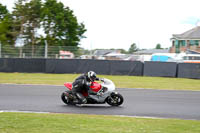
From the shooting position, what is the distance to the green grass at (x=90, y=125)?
630 cm

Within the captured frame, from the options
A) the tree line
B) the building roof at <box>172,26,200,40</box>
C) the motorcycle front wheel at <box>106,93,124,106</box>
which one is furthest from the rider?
the building roof at <box>172,26,200,40</box>

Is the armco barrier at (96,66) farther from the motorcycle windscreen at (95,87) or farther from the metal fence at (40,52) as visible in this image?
the motorcycle windscreen at (95,87)

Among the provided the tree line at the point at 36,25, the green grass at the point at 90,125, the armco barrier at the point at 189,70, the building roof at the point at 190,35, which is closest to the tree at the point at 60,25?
the tree line at the point at 36,25

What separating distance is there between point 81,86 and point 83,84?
179mm

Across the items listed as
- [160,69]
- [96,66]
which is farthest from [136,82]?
[96,66]

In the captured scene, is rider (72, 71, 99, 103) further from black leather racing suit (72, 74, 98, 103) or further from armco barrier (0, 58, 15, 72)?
armco barrier (0, 58, 15, 72)

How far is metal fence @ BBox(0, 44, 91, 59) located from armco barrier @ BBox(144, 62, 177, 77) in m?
4.77

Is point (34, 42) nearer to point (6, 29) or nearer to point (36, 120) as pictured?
point (6, 29)

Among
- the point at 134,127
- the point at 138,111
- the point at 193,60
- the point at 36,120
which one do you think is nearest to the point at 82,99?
the point at 138,111

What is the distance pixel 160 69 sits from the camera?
73.3 feet

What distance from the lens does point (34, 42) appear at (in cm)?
3750

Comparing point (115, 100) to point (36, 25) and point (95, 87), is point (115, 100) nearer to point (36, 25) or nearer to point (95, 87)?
point (95, 87)

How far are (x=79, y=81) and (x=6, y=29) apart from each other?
99.9 ft

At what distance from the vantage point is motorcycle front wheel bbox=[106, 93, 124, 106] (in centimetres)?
1024
